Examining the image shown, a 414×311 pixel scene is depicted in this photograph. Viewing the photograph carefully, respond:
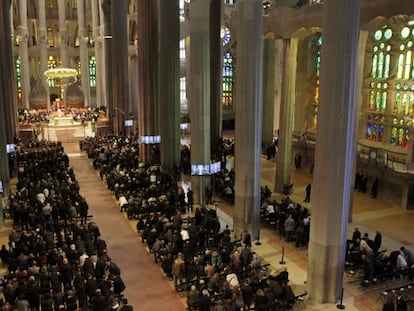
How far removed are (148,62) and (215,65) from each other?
172 inches

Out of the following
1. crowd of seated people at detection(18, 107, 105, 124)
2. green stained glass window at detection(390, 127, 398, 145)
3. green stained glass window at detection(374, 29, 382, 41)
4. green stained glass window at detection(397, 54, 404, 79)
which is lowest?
→ crowd of seated people at detection(18, 107, 105, 124)

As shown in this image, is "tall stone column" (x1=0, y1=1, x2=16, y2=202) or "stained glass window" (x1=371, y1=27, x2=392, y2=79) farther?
"stained glass window" (x1=371, y1=27, x2=392, y2=79)

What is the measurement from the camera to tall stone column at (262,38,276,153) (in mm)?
31562

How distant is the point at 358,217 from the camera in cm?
1942

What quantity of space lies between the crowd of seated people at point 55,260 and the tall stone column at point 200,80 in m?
5.60

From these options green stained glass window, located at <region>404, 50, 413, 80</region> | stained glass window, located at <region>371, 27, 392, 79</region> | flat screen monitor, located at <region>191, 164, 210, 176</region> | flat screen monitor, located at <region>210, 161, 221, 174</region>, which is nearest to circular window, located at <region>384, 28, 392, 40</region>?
stained glass window, located at <region>371, 27, 392, 79</region>

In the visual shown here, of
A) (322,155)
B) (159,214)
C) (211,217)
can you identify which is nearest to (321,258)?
(322,155)

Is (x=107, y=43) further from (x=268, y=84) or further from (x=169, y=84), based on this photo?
(x=169, y=84)

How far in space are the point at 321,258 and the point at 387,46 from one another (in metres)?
16.5

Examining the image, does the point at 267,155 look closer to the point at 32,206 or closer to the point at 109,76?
the point at 32,206

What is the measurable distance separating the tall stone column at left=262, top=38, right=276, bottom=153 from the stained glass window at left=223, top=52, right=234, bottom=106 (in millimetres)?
14405

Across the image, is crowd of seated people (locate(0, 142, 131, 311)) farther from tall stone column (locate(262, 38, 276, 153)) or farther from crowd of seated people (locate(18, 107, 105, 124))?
crowd of seated people (locate(18, 107, 105, 124))

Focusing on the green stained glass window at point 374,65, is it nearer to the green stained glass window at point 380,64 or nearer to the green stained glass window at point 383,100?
the green stained glass window at point 380,64

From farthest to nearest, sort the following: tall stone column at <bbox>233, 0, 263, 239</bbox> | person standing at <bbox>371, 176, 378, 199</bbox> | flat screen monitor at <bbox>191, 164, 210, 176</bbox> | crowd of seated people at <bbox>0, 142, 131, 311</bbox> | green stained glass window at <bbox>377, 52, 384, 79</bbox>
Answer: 1. green stained glass window at <bbox>377, 52, 384, 79</bbox>
2. person standing at <bbox>371, 176, 378, 199</bbox>
3. flat screen monitor at <bbox>191, 164, 210, 176</bbox>
4. tall stone column at <bbox>233, 0, 263, 239</bbox>
5. crowd of seated people at <bbox>0, 142, 131, 311</bbox>
